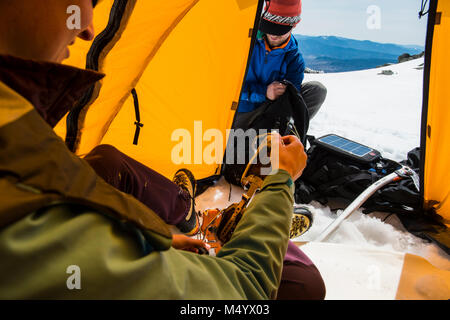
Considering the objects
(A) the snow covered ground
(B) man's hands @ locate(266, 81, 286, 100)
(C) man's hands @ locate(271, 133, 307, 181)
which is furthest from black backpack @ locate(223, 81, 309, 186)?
(C) man's hands @ locate(271, 133, 307, 181)

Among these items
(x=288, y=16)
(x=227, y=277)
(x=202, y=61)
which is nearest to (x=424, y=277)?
(x=227, y=277)

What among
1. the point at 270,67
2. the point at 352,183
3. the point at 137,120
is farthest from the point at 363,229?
the point at 137,120

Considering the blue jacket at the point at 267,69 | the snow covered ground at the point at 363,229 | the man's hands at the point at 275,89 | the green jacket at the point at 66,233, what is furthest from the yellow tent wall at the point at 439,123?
the green jacket at the point at 66,233

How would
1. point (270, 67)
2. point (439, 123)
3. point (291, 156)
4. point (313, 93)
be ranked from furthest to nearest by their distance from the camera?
point (313, 93), point (270, 67), point (439, 123), point (291, 156)

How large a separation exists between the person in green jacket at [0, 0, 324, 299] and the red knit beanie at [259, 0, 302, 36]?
1.64 m

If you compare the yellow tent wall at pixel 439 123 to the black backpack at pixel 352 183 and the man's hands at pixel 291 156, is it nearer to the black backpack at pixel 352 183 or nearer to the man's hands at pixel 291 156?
the black backpack at pixel 352 183

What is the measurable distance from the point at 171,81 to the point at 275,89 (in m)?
0.72

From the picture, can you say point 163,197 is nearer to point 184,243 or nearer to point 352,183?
point 184,243

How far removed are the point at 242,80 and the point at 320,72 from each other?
7117 millimetres

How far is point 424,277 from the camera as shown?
1.14 metres

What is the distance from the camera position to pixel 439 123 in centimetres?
137

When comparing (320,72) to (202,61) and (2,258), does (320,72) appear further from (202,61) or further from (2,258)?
(2,258)

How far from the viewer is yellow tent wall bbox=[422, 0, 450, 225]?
1193mm

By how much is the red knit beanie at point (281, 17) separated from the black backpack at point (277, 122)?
372 mm
